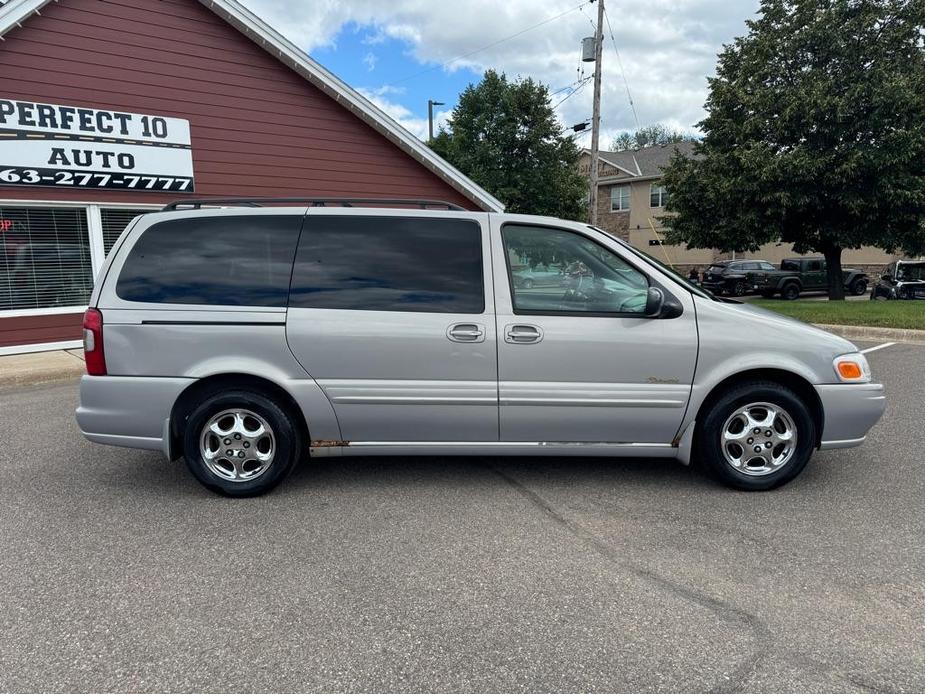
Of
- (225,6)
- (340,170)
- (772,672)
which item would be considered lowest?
(772,672)

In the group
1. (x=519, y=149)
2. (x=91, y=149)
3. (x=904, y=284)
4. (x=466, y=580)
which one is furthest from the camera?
(x=519, y=149)

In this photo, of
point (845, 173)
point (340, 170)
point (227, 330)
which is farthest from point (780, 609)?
point (845, 173)

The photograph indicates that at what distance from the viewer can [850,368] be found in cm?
384

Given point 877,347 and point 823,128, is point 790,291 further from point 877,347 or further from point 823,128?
point 877,347

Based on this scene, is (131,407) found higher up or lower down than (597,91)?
lower down

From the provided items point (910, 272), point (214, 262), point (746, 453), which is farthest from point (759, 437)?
point (910, 272)

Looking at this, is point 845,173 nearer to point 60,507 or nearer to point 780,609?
point 780,609

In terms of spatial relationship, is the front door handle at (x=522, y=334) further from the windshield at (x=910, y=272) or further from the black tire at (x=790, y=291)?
the windshield at (x=910, y=272)

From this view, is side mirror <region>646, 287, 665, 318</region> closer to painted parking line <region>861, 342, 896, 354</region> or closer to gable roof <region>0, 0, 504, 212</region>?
painted parking line <region>861, 342, 896, 354</region>

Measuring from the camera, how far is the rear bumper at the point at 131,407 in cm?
378

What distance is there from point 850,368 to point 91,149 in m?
10.2

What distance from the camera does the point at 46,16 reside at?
888 cm

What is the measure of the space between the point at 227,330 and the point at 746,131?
1634 cm

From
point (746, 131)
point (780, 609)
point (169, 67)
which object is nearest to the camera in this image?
point (780, 609)
